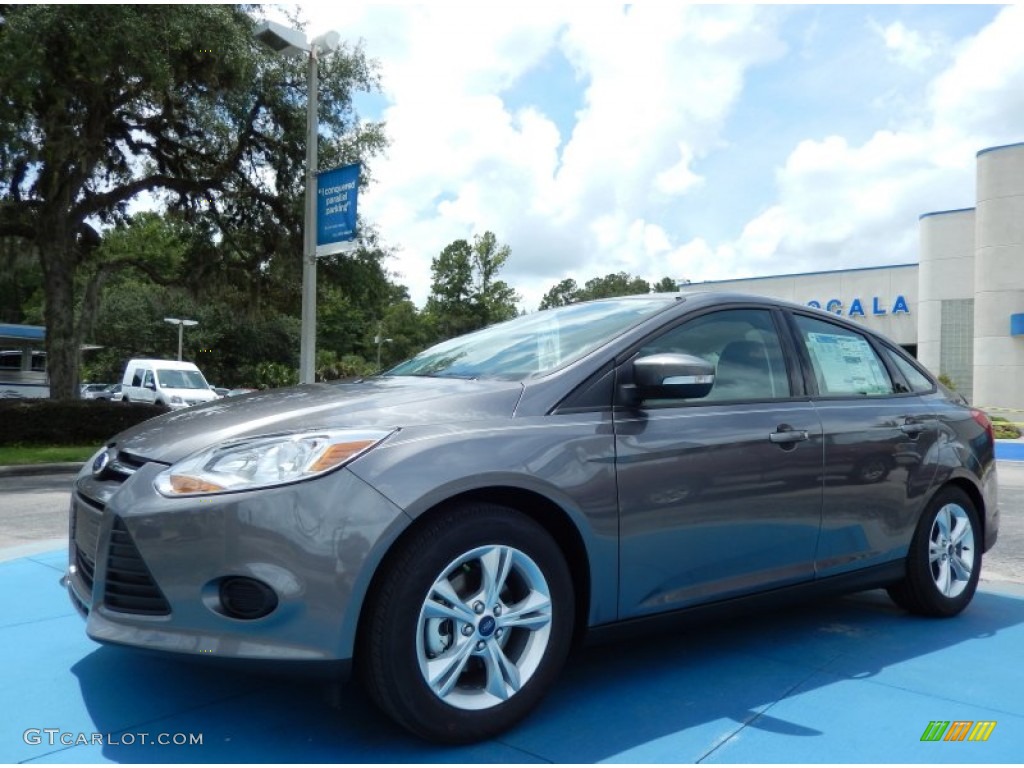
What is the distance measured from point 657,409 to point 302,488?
1379mm

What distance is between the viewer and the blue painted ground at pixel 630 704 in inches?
107

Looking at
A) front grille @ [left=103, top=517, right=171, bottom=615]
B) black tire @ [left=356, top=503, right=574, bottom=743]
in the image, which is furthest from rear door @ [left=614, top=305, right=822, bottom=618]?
front grille @ [left=103, top=517, right=171, bottom=615]

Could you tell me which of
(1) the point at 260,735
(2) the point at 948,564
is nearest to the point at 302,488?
(1) the point at 260,735

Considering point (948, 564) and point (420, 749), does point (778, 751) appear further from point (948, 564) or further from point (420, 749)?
point (948, 564)

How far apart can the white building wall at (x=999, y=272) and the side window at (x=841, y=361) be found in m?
31.4

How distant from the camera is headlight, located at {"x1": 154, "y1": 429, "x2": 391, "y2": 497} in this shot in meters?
2.58

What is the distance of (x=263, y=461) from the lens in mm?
2625

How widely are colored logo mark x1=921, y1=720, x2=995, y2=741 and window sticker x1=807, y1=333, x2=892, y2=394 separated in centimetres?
147

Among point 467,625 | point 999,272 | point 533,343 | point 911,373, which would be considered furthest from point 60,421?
point 999,272

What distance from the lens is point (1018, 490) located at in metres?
10.5

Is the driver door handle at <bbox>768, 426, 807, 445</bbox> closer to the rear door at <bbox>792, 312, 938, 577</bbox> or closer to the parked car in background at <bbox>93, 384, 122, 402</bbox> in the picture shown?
the rear door at <bbox>792, 312, 938, 577</bbox>

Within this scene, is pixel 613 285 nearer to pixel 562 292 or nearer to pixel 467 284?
pixel 562 292

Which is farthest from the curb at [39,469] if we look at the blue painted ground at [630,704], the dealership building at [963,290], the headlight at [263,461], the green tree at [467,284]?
the green tree at [467,284]

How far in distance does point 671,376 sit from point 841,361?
1498 mm
